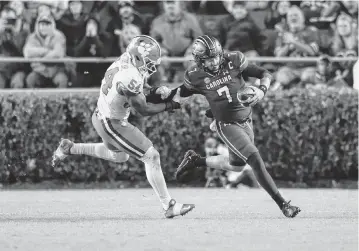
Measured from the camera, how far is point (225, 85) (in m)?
10.1

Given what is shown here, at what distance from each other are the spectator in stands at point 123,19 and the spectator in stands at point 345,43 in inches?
123

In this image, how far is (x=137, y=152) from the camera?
958 cm

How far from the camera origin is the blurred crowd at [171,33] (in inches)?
572

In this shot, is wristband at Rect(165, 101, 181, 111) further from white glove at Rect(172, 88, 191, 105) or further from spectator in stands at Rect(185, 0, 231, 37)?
spectator in stands at Rect(185, 0, 231, 37)

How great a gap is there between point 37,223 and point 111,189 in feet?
15.6

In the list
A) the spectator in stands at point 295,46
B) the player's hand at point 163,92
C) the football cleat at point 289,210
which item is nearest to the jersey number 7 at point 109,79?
the player's hand at point 163,92

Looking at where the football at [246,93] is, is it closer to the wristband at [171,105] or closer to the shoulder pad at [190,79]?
the shoulder pad at [190,79]

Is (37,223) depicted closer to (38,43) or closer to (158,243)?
(158,243)

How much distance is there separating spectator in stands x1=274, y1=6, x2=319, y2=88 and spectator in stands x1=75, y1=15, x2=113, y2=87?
2798 mm

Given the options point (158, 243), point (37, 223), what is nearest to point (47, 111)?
point (37, 223)

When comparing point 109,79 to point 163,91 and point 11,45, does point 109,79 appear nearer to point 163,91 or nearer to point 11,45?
point 163,91

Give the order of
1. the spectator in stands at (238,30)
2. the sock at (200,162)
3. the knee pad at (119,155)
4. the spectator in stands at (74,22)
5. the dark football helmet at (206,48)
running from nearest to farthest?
the dark football helmet at (206,48), the knee pad at (119,155), the sock at (200,162), the spectator in stands at (238,30), the spectator in stands at (74,22)

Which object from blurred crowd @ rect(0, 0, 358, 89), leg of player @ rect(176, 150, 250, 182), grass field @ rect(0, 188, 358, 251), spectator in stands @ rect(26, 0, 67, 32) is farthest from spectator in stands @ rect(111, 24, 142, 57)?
leg of player @ rect(176, 150, 250, 182)

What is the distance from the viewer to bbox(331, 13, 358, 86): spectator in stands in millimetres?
14766
